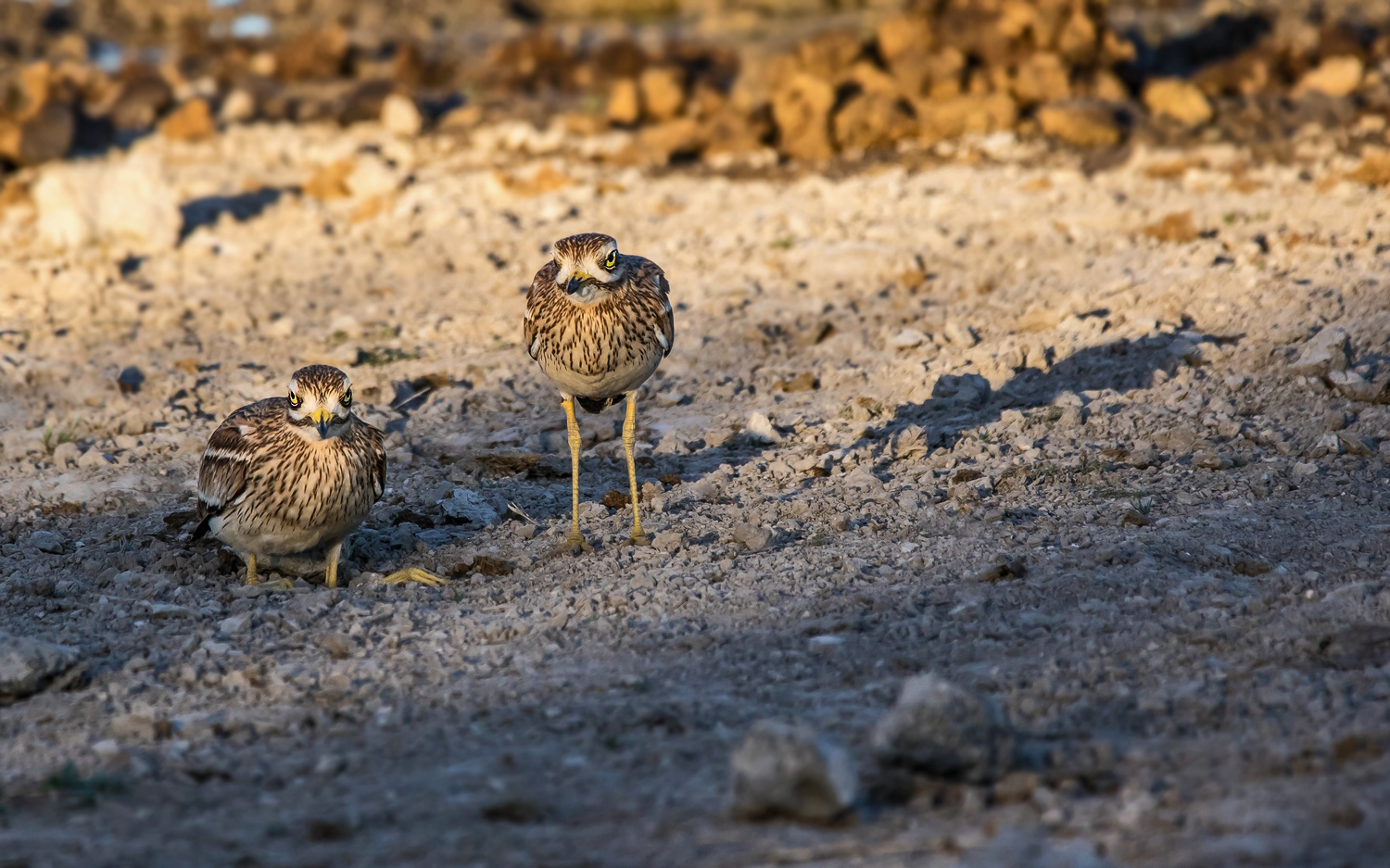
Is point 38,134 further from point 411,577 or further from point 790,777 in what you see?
point 790,777

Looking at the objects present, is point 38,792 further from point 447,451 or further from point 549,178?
point 549,178

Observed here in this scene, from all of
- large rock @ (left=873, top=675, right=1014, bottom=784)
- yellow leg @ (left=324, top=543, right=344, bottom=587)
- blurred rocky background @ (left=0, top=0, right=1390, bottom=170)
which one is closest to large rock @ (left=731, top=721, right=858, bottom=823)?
large rock @ (left=873, top=675, right=1014, bottom=784)

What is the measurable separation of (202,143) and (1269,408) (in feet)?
32.3

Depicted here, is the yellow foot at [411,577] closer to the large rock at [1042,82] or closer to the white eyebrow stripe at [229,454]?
the white eyebrow stripe at [229,454]

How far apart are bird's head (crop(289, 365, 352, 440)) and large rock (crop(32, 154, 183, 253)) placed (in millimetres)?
5608

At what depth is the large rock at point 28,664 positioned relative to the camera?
4797mm

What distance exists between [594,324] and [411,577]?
52.7 inches

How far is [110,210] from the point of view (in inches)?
420

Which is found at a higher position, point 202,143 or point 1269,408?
point 202,143

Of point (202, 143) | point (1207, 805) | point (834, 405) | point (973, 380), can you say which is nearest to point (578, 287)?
point (834, 405)

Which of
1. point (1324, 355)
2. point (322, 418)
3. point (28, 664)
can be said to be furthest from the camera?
point (1324, 355)

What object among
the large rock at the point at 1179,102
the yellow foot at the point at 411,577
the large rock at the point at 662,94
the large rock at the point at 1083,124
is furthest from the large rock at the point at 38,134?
the large rock at the point at 1179,102

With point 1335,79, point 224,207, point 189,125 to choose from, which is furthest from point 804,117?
point 189,125

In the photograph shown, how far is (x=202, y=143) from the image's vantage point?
1319 cm
